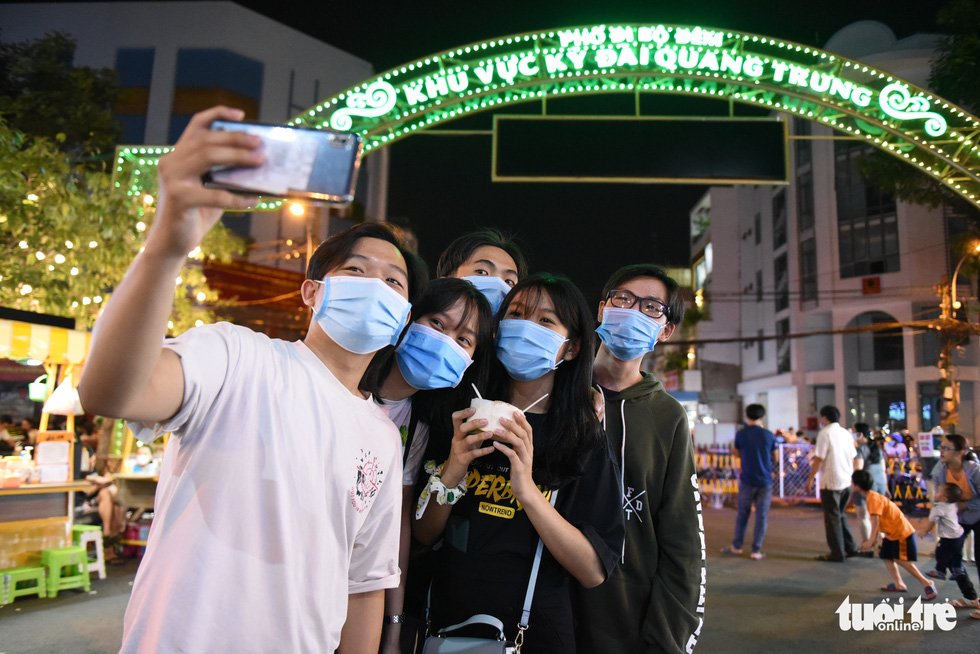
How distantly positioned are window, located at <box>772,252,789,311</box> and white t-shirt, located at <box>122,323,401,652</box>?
110 feet

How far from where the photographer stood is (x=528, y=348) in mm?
2426

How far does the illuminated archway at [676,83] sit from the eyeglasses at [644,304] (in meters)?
5.12

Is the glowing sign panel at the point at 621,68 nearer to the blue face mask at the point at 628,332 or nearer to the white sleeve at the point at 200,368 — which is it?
the blue face mask at the point at 628,332

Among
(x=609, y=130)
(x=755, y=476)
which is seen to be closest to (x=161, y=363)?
(x=609, y=130)

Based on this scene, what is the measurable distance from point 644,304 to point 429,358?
129 centimetres

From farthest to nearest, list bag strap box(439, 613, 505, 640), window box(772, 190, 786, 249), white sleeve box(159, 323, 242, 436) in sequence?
window box(772, 190, 786, 249) → bag strap box(439, 613, 505, 640) → white sleeve box(159, 323, 242, 436)

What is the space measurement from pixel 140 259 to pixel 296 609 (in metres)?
0.88

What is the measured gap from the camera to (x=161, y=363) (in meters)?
1.30

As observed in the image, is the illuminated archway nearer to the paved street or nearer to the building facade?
the paved street

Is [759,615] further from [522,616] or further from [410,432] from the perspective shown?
[410,432]

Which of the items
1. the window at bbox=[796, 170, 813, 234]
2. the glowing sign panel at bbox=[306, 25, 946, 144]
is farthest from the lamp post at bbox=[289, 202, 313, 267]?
the window at bbox=[796, 170, 813, 234]

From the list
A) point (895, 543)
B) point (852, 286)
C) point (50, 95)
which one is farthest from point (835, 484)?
point (852, 286)

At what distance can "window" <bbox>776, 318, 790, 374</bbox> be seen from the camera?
32.1 m

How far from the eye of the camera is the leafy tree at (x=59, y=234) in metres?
8.23
